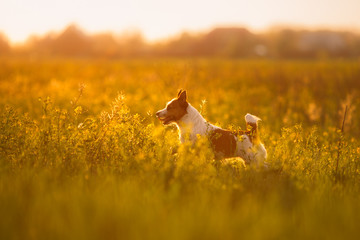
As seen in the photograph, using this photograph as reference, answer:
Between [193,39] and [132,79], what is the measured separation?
1980 inches

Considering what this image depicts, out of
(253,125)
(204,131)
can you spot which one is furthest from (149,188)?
(253,125)

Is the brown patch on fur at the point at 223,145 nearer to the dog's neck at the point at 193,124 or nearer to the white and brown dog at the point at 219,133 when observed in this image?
the white and brown dog at the point at 219,133

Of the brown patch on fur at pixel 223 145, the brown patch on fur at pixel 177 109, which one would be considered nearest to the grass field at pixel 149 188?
the brown patch on fur at pixel 223 145

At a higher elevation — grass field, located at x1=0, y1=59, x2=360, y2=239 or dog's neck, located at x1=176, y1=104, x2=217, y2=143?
dog's neck, located at x1=176, y1=104, x2=217, y2=143

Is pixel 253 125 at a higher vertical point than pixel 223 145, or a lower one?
higher

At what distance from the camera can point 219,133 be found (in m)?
6.22

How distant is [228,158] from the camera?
6.26 metres

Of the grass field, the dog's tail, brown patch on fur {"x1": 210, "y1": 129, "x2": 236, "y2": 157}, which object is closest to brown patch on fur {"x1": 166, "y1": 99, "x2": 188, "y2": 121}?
the grass field

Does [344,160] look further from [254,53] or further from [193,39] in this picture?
[193,39]

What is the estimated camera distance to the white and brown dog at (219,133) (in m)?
6.16

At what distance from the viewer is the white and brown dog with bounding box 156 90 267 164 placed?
6160mm

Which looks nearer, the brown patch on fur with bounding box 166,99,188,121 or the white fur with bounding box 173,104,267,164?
the white fur with bounding box 173,104,267,164

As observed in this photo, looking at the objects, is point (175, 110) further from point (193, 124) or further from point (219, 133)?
point (219, 133)

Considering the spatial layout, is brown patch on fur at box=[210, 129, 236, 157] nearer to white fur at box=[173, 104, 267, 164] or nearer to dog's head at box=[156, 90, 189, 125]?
white fur at box=[173, 104, 267, 164]
